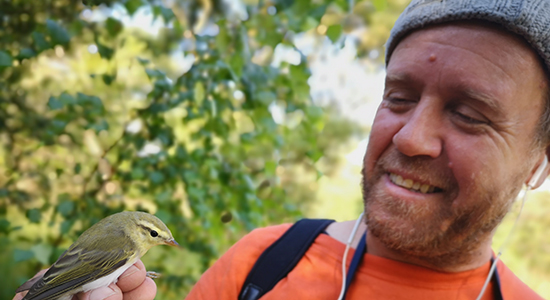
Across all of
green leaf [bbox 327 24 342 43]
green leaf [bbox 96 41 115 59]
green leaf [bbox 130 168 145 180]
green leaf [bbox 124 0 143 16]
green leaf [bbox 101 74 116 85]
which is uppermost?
green leaf [bbox 124 0 143 16]

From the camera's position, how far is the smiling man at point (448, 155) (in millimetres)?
1234

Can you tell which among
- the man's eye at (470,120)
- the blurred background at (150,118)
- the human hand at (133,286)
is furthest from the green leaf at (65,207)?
the man's eye at (470,120)

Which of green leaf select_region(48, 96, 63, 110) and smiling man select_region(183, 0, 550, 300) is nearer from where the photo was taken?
smiling man select_region(183, 0, 550, 300)

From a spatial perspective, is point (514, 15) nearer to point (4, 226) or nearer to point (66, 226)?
point (66, 226)

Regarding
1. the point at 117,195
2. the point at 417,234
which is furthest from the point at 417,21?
the point at 117,195

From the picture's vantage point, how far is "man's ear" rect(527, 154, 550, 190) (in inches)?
56.2

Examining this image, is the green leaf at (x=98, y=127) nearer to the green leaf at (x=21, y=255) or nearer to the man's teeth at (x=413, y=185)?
the green leaf at (x=21, y=255)

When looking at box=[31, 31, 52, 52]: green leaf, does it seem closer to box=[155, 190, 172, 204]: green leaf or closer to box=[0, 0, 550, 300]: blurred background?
box=[0, 0, 550, 300]: blurred background

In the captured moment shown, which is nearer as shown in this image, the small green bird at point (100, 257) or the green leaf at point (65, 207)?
the small green bird at point (100, 257)

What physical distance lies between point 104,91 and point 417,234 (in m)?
2.12

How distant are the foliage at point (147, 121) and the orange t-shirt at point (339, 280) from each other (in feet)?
2.77

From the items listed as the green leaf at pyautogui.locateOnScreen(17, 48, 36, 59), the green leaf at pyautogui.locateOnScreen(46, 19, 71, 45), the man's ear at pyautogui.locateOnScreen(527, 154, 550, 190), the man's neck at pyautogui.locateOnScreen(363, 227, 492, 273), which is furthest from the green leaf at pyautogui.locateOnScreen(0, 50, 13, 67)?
the man's ear at pyautogui.locateOnScreen(527, 154, 550, 190)

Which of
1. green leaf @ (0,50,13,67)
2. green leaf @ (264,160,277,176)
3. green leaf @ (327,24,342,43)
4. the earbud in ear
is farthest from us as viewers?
green leaf @ (264,160,277,176)

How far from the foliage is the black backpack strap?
3.03 ft
